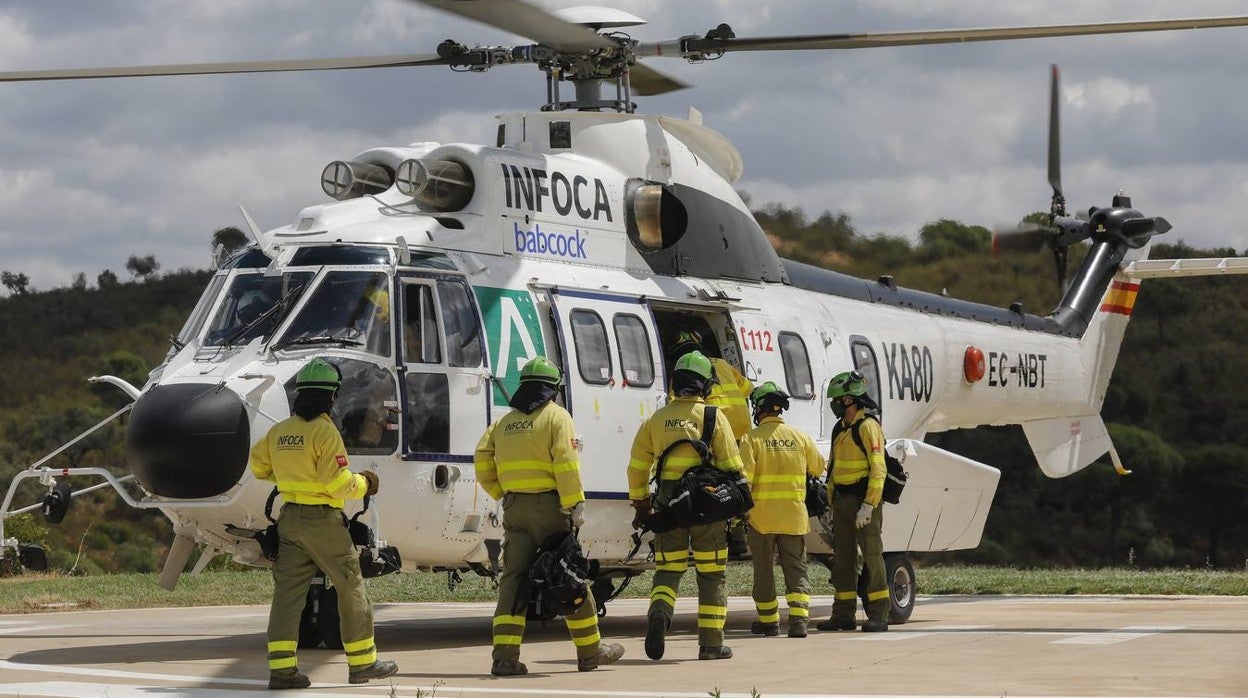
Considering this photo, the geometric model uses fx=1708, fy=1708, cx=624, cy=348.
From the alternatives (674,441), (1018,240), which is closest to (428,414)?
(674,441)

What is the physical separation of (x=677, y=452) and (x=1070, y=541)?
29.1 metres

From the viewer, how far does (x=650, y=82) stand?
15.0 m

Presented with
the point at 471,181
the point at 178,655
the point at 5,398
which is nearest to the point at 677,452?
the point at 471,181

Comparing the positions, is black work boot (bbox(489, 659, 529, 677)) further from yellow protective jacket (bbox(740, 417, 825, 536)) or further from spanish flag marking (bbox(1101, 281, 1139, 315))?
spanish flag marking (bbox(1101, 281, 1139, 315))

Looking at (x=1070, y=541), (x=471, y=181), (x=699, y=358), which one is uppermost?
(x=471, y=181)

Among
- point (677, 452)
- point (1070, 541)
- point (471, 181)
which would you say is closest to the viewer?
point (677, 452)

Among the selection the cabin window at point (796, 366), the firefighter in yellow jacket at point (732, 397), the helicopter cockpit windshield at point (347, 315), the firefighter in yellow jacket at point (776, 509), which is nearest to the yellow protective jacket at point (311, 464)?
the helicopter cockpit windshield at point (347, 315)

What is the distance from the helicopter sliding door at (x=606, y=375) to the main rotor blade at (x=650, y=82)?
7.71ft

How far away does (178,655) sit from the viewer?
1173 centimetres

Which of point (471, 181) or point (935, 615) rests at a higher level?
point (471, 181)

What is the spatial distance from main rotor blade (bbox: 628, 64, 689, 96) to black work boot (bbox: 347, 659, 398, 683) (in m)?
6.44

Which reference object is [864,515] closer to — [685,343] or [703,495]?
[685,343]

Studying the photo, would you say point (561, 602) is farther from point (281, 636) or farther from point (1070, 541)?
point (1070, 541)

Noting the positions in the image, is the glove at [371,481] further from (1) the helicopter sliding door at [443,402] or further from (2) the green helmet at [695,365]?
(2) the green helmet at [695,365]
